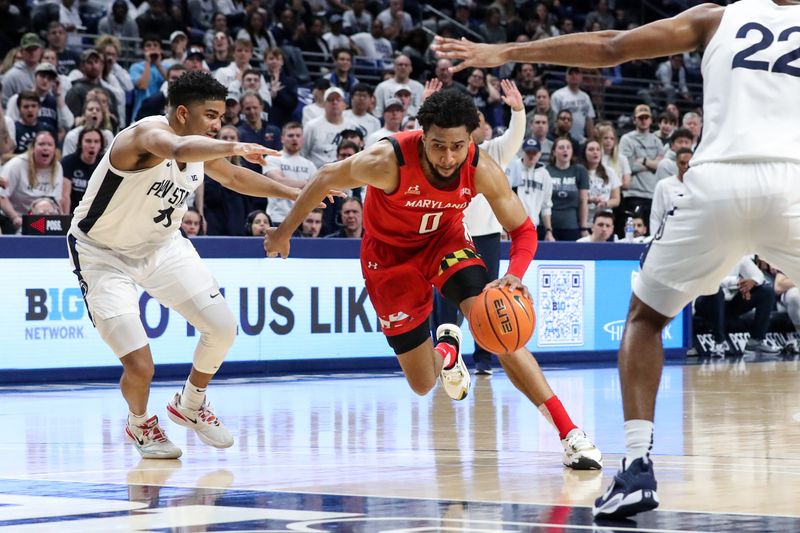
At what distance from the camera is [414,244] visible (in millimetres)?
7219

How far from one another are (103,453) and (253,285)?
5.91 m

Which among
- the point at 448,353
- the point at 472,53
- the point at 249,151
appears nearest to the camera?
the point at 472,53

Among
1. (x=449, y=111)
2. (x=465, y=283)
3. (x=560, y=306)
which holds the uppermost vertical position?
(x=449, y=111)

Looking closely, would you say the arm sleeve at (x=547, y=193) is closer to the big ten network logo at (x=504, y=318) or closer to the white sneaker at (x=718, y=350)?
the white sneaker at (x=718, y=350)

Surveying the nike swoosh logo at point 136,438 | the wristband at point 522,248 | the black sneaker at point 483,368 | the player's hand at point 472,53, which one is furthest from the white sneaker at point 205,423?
the black sneaker at point 483,368

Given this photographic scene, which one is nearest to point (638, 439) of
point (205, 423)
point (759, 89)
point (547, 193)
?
point (759, 89)

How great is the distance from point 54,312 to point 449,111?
21.5 ft

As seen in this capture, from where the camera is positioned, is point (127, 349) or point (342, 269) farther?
point (342, 269)

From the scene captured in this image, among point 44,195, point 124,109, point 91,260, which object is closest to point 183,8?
point 124,109

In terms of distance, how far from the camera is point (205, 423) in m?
7.30

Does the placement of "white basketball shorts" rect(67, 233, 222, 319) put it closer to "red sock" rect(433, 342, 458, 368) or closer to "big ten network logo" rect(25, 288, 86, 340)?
"red sock" rect(433, 342, 458, 368)

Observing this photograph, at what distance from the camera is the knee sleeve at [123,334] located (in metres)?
7.12

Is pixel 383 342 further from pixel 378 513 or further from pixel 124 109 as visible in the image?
pixel 378 513

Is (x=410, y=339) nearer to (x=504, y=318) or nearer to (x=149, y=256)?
(x=504, y=318)
